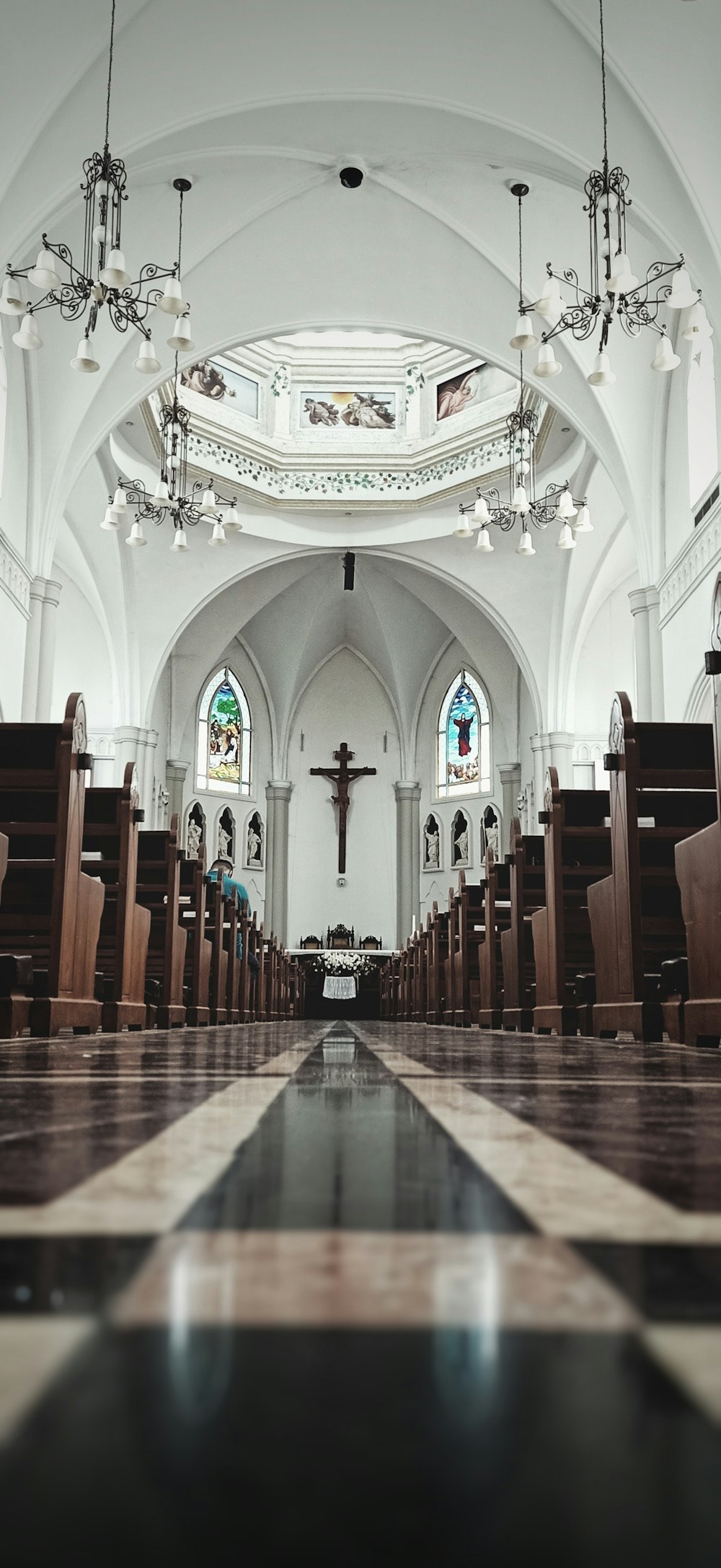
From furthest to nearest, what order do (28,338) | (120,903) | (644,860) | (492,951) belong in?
1. (492,951)
2. (28,338)
3. (120,903)
4. (644,860)

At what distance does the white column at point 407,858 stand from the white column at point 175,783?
443 centimetres

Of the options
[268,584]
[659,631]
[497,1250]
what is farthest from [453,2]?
[268,584]

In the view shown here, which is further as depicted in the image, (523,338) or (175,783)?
→ (175,783)

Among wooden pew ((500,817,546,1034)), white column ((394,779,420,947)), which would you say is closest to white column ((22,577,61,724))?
wooden pew ((500,817,546,1034))

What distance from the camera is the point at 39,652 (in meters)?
12.1

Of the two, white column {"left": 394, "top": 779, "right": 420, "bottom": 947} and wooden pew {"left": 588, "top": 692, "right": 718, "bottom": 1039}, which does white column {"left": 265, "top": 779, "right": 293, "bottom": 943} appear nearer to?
white column {"left": 394, "top": 779, "right": 420, "bottom": 947}

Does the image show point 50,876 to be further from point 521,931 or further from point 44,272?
point 44,272

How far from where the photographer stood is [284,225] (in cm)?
1212

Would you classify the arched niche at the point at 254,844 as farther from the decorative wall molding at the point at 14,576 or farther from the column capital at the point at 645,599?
the column capital at the point at 645,599

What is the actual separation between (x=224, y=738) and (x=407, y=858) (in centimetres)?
422

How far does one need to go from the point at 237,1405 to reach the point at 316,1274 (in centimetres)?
13

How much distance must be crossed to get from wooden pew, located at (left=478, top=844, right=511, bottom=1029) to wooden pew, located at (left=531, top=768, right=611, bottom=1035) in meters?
1.26

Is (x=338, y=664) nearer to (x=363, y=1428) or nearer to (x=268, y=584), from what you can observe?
(x=268, y=584)

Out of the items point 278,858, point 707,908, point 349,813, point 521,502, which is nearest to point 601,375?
point 521,502
